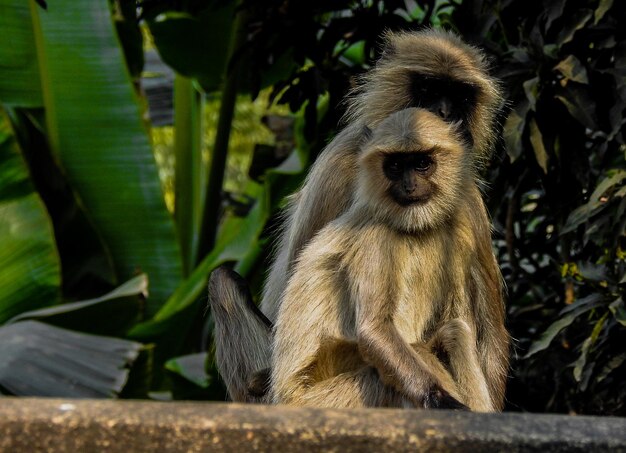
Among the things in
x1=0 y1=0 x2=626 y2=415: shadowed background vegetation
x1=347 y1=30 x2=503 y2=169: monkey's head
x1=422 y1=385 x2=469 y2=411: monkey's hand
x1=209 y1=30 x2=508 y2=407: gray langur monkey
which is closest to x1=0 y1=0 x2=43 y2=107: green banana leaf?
x1=0 y1=0 x2=626 y2=415: shadowed background vegetation

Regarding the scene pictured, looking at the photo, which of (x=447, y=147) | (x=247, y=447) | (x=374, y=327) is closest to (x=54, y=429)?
(x=247, y=447)

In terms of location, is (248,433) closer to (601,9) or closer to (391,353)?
(391,353)

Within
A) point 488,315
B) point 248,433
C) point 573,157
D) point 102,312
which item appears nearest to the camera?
point 248,433

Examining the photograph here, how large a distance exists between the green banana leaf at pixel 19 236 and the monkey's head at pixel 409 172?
15.1ft

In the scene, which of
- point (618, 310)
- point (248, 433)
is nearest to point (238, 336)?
point (618, 310)

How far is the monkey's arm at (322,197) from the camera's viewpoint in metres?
4.61

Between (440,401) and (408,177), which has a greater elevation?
(408,177)

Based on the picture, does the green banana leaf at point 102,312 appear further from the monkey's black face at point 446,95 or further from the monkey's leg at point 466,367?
the monkey's leg at point 466,367

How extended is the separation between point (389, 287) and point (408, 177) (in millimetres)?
409

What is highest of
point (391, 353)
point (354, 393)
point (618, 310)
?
point (391, 353)

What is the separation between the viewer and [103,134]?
31.4 feet

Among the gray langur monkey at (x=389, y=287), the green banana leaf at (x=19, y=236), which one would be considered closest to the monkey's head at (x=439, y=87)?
the gray langur monkey at (x=389, y=287)

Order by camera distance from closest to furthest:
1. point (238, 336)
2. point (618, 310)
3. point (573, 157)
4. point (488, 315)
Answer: point (488, 315), point (238, 336), point (618, 310), point (573, 157)

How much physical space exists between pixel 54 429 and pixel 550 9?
143 inches
